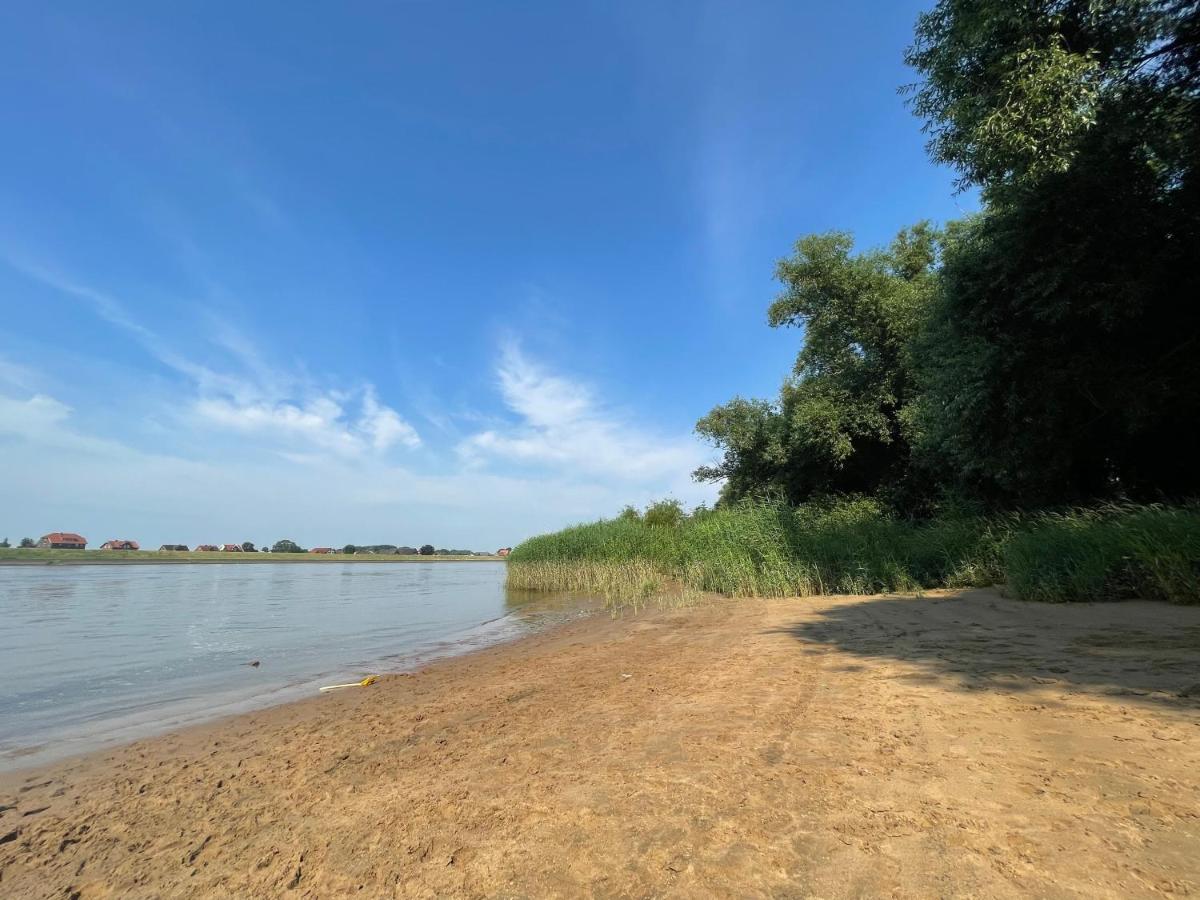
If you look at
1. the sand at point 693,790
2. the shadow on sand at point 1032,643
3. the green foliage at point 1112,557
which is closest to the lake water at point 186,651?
the sand at point 693,790

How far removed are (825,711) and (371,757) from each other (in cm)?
347

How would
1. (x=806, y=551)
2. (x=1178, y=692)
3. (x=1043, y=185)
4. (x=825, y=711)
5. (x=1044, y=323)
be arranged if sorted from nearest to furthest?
(x=1178, y=692) → (x=825, y=711) → (x=1043, y=185) → (x=1044, y=323) → (x=806, y=551)

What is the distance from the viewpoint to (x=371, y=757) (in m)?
4.48

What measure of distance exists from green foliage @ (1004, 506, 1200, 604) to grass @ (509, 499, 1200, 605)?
16 mm

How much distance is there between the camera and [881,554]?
1386 cm

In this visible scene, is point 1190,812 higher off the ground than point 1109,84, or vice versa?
point 1109,84

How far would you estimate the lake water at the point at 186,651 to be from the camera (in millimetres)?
6770

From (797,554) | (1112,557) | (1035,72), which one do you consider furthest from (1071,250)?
(797,554)

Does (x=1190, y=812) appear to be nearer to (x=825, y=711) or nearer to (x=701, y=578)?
(x=825, y=711)

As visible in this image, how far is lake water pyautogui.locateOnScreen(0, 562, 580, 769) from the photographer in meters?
6.77

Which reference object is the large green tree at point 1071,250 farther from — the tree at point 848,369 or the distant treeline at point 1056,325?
the tree at point 848,369

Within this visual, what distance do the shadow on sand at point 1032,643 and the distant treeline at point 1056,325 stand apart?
1475 mm

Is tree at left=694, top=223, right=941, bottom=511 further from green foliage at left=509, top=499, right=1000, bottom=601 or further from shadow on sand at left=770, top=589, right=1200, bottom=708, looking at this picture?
shadow on sand at left=770, top=589, right=1200, bottom=708

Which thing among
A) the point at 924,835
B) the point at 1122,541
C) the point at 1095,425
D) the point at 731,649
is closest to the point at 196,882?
the point at 924,835
